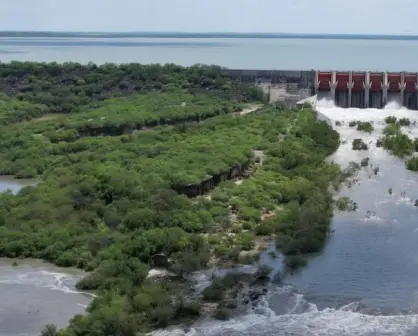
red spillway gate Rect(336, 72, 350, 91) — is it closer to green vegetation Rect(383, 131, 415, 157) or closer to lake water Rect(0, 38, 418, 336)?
green vegetation Rect(383, 131, 415, 157)

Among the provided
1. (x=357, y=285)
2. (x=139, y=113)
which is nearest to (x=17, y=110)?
(x=139, y=113)

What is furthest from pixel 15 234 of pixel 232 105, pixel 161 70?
pixel 161 70

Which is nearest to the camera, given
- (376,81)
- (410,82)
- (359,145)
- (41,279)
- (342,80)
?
(41,279)

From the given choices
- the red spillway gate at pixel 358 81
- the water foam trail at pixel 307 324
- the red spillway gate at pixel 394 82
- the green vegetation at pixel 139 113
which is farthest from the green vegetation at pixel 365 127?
the water foam trail at pixel 307 324

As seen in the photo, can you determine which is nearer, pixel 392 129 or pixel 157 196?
pixel 157 196

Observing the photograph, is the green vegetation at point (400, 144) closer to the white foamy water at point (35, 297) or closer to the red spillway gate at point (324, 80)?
the red spillway gate at point (324, 80)

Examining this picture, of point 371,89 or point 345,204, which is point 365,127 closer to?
point 371,89

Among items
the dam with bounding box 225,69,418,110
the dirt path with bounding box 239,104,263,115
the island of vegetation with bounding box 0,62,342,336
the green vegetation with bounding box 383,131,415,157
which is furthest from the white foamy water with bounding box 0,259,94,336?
the dam with bounding box 225,69,418,110
